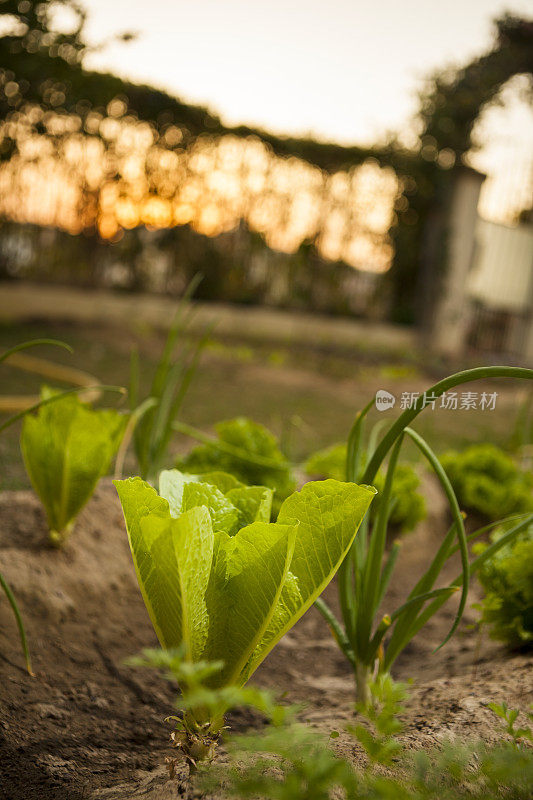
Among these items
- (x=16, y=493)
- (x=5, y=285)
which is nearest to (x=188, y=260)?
(x=5, y=285)

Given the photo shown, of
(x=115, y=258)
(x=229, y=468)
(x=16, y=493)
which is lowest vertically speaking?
(x=16, y=493)

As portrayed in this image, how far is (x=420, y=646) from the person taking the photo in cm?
195

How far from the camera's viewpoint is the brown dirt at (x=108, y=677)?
3.61 ft

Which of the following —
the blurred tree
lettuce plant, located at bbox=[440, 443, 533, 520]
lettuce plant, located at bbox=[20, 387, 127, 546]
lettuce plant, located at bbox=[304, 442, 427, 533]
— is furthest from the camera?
the blurred tree

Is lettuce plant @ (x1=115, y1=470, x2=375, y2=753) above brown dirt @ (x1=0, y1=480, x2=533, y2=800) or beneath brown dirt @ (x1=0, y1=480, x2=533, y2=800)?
above

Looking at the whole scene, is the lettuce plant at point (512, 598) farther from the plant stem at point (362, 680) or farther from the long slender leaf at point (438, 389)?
the long slender leaf at point (438, 389)

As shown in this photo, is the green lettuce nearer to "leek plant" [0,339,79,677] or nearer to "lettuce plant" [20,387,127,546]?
"leek plant" [0,339,79,677]

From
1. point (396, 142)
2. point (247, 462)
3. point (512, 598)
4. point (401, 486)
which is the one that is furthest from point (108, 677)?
point (396, 142)

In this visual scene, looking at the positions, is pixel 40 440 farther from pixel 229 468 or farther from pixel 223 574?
pixel 223 574

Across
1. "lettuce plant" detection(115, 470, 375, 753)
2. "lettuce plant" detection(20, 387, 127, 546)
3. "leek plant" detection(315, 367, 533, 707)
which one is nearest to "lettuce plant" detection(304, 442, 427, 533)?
"lettuce plant" detection(20, 387, 127, 546)

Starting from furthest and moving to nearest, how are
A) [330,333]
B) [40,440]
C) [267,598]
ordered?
1. [330,333]
2. [40,440]
3. [267,598]

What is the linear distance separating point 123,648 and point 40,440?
0.56 metres

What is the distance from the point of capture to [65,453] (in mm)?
1690

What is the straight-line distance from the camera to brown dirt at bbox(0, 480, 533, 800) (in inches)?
43.3
